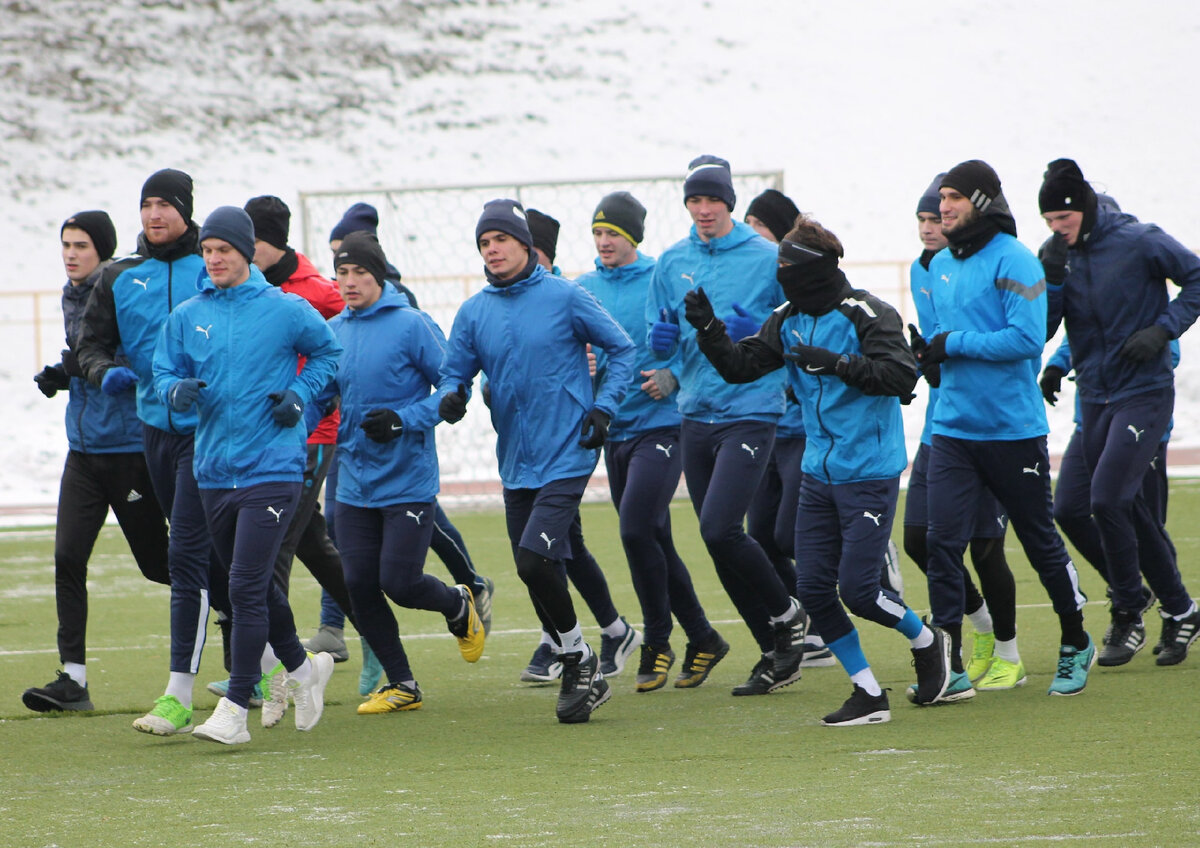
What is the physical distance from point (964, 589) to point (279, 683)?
2.73m

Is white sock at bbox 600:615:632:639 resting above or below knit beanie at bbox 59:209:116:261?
below

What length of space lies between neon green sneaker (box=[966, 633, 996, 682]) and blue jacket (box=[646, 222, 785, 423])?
1.26 meters

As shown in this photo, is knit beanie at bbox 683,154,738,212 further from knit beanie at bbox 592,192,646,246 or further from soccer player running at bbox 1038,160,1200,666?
soccer player running at bbox 1038,160,1200,666

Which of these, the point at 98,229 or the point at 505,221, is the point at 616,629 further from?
the point at 98,229

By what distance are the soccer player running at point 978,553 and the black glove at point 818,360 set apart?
55 centimetres

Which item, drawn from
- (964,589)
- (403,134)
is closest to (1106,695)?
(964,589)

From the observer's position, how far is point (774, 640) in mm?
6957

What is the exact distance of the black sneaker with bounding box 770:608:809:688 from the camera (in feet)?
22.4

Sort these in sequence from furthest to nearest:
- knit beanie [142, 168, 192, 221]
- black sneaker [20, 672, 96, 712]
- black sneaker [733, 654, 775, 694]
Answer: black sneaker [733, 654, 775, 694], black sneaker [20, 672, 96, 712], knit beanie [142, 168, 192, 221]

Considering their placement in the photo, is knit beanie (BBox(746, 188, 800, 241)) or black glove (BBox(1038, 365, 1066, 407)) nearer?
black glove (BBox(1038, 365, 1066, 407))

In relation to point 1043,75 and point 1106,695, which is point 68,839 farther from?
point 1043,75

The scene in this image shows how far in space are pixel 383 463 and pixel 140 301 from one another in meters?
1.14

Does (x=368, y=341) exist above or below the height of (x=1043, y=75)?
below

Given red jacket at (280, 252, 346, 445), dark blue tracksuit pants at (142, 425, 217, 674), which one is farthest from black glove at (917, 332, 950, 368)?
dark blue tracksuit pants at (142, 425, 217, 674)
